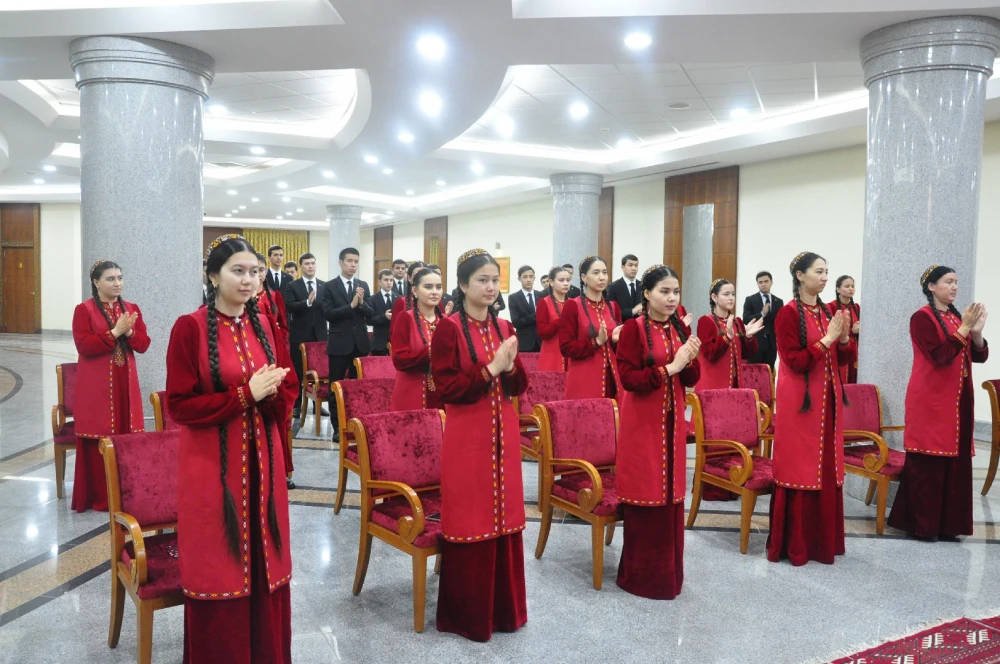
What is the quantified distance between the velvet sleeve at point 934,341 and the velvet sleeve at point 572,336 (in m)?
2.21

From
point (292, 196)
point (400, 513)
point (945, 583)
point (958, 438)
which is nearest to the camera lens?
point (400, 513)

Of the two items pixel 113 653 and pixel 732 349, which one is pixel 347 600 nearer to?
pixel 113 653

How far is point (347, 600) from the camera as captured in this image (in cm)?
374

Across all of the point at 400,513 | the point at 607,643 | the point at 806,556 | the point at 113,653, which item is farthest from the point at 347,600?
the point at 806,556

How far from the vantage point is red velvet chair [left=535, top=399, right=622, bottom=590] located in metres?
3.96

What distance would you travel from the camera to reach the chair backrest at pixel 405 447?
3.71m

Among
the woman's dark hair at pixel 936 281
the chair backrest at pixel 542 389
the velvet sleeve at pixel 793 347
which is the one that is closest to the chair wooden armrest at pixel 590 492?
the velvet sleeve at pixel 793 347

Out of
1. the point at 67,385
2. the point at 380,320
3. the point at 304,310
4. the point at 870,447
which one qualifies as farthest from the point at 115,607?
the point at 304,310

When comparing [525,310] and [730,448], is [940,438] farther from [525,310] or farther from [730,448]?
[525,310]

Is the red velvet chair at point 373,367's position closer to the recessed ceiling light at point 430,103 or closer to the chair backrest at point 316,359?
the chair backrest at point 316,359

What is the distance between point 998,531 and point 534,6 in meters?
4.99

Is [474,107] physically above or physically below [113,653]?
A: above

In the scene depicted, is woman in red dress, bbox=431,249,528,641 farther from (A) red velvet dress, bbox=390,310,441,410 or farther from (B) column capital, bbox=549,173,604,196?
(B) column capital, bbox=549,173,604,196

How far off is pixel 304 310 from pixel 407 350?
13.4 ft
